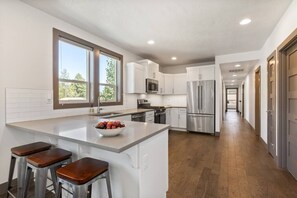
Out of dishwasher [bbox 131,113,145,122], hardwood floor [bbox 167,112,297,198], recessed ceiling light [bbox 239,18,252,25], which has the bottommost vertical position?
hardwood floor [bbox 167,112,297,198]

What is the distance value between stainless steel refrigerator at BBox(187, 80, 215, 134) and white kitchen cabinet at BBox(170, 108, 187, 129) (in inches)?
6.3

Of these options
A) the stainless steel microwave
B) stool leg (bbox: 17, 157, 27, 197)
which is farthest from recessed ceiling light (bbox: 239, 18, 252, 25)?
stool leg (bbox: 17, 157, 27, 197)

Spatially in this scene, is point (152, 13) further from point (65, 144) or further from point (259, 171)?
point (259, 171)

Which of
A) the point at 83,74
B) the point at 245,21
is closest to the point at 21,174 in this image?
the point at 83,74

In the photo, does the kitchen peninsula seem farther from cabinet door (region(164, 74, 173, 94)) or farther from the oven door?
cabinet door (region(164, 74, 173, 94))

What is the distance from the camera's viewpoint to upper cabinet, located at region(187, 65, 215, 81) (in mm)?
4842

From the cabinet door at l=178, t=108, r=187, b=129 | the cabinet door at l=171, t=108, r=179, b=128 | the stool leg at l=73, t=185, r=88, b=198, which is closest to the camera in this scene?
the stool leg at l=73, t=185, r=88, b=198

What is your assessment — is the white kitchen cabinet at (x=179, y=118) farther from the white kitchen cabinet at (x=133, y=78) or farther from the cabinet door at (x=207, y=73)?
the white kitchen cabinet at (x=133, y=78)

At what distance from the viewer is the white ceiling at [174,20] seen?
217cm

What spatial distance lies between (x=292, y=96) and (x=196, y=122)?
9.74 feet

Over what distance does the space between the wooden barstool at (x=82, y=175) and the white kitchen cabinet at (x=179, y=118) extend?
4330 millimetres

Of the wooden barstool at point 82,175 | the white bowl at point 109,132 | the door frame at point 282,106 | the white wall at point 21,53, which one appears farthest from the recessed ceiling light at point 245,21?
the white wall at point 21,53

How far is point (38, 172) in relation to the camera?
133cm

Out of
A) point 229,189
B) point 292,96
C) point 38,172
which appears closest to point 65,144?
point 38,172
